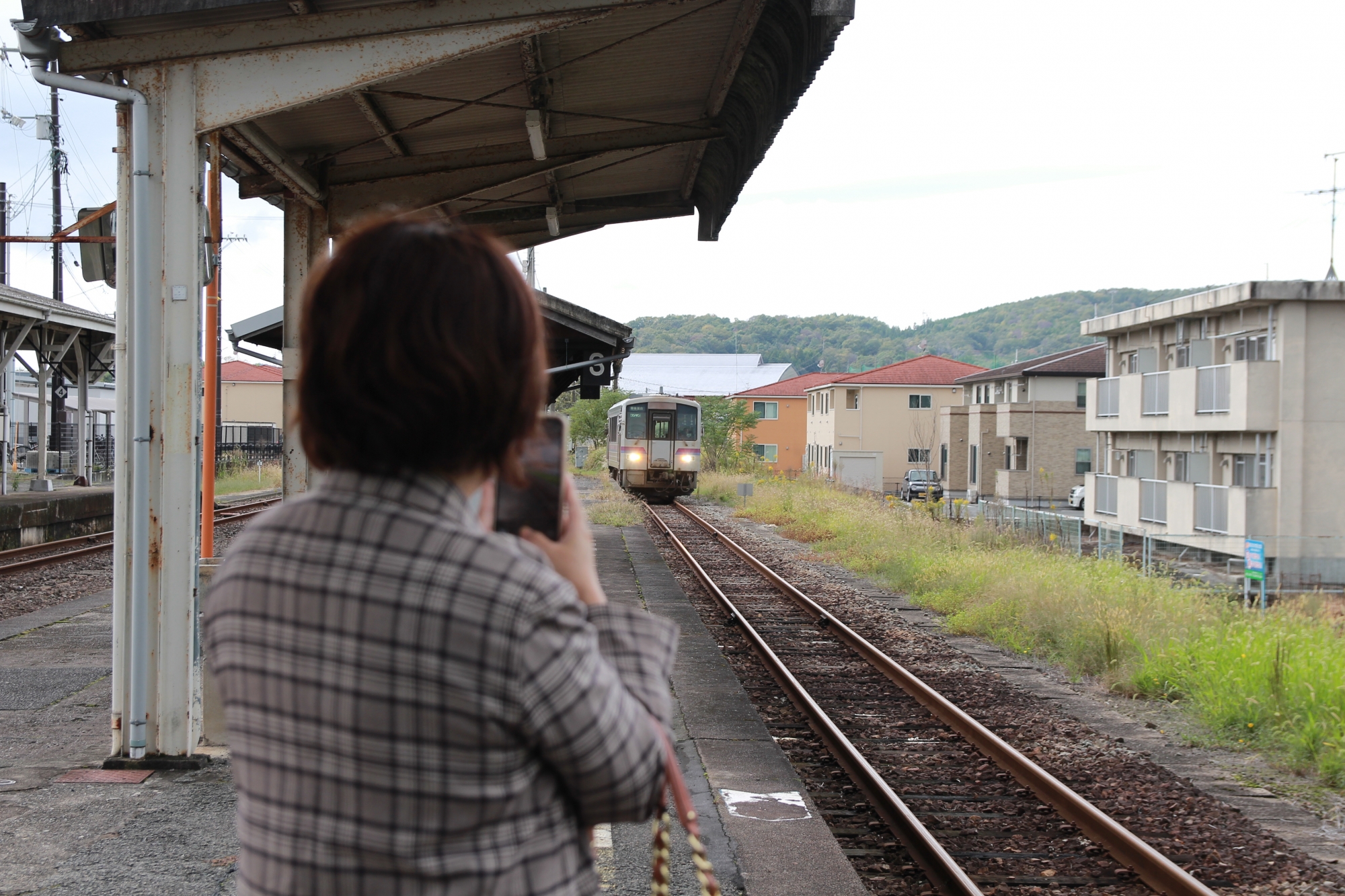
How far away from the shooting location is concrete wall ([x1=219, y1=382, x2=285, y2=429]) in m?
50.1

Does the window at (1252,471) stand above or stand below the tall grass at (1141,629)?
above

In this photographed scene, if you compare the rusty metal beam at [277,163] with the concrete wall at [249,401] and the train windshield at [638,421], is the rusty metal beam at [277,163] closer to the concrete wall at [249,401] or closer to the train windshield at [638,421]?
the train windshield at [638,421]

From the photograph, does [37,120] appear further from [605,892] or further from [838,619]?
[605,892]

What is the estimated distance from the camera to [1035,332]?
10662 centimetres

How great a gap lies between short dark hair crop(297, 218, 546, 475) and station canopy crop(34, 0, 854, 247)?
3.40m

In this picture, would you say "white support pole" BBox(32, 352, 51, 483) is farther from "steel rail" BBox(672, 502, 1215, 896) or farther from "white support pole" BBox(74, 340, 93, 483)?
"steel rail" BBox(672, 502, 1215, 896)

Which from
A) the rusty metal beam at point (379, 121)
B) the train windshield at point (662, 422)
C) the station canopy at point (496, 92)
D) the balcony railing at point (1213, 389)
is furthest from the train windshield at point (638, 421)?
the rusty metal beam at point (379, 121)

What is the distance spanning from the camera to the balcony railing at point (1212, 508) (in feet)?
69.7

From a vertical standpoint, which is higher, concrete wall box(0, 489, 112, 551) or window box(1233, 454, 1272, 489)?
window box(1233, 454, 1272, 489)

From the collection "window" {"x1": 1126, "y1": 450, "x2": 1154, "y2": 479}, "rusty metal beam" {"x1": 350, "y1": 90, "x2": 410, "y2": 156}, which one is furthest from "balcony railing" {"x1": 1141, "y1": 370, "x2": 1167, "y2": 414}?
"rusty metal beam" {"x1": 350, "y1": 90, "x2": 410, "y2": 156}

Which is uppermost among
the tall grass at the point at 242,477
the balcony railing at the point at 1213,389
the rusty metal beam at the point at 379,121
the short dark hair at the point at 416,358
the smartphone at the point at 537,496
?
the rusty metal beam at the point at 379,121

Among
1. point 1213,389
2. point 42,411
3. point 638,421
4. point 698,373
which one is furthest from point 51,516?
point 698,373

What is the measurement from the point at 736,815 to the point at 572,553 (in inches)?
150

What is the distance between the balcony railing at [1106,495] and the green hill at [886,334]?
74.2m
